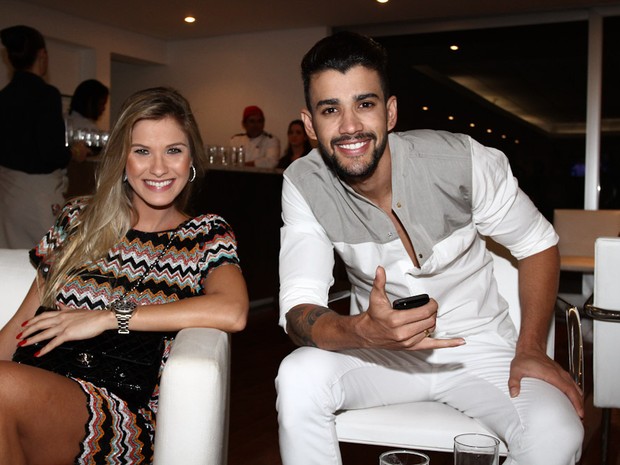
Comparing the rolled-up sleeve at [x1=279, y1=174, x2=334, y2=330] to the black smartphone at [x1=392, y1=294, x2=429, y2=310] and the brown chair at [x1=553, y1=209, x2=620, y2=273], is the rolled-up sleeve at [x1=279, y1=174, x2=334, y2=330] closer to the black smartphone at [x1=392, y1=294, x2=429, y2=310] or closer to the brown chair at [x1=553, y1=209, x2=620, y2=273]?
the black smartphone at [x1=392, y1=294, x2=429, y2=310]

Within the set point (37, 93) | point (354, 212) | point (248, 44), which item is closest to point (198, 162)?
point (354, 212)

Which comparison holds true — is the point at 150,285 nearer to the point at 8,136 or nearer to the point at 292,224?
the point at 292,224

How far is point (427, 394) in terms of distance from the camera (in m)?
1.77

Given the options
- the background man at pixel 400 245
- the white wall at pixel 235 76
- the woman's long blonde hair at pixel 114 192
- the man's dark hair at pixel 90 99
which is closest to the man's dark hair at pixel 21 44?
the man's dark hair at pixel 90 99

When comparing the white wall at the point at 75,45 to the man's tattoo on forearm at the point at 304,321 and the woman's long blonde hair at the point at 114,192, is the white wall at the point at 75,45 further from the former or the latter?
the man's tattoo on forearm at the point at 304,321

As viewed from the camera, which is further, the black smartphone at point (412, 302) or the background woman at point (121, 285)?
the background woman at point (121, 285)

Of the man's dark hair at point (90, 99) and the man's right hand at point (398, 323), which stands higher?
the man's dark hair at point (90, 99)

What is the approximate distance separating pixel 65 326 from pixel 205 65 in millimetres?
7683

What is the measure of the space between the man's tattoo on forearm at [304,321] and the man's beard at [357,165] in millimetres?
347

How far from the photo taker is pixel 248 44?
8.57 m

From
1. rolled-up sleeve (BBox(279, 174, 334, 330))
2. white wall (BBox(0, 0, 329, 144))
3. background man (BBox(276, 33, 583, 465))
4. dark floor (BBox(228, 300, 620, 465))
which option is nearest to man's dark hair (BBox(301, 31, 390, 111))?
background man (BBox(276, 33, 583, 465))

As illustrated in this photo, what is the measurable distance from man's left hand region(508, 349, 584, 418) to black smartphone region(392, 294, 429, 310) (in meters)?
0.42

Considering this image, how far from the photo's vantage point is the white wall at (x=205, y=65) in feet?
26.2

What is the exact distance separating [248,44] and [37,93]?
5212 millimetres
